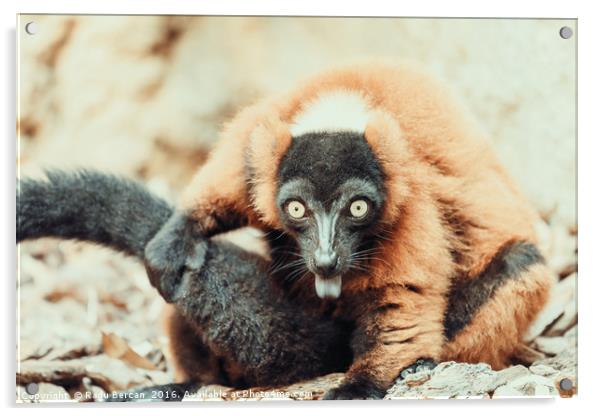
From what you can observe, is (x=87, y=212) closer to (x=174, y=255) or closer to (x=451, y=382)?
(x=174, y=255)

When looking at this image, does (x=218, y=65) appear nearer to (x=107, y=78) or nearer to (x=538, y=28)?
(x=107, y=78)

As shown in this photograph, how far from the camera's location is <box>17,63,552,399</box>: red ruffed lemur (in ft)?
9.62

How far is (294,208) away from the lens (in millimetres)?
2908

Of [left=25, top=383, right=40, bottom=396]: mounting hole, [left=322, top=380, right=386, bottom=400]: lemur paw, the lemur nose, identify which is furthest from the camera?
[left=25, top=383, right=40, bottom=396]: mounting hole

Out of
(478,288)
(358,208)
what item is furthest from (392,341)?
(358,208)

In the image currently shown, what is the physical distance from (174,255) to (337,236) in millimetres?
685

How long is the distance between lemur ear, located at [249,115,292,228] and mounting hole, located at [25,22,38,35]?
106 cm

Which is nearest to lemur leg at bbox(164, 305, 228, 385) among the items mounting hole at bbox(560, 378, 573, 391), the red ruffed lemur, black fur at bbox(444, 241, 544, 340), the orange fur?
the red ruffed lemur

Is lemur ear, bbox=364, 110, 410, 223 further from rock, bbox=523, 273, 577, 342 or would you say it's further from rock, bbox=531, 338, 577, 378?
rock, bbox=531, 338, 577, 378

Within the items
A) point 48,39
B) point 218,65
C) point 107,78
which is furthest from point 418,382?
point 48,39

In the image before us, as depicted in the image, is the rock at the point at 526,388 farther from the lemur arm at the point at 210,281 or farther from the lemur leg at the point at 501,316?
the lemur arm at the point at 210,281

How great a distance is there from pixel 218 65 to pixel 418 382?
159 centimetres

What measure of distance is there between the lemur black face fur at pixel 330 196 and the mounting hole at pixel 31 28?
1.24 m

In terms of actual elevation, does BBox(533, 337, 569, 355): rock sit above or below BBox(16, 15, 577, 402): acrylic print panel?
below
